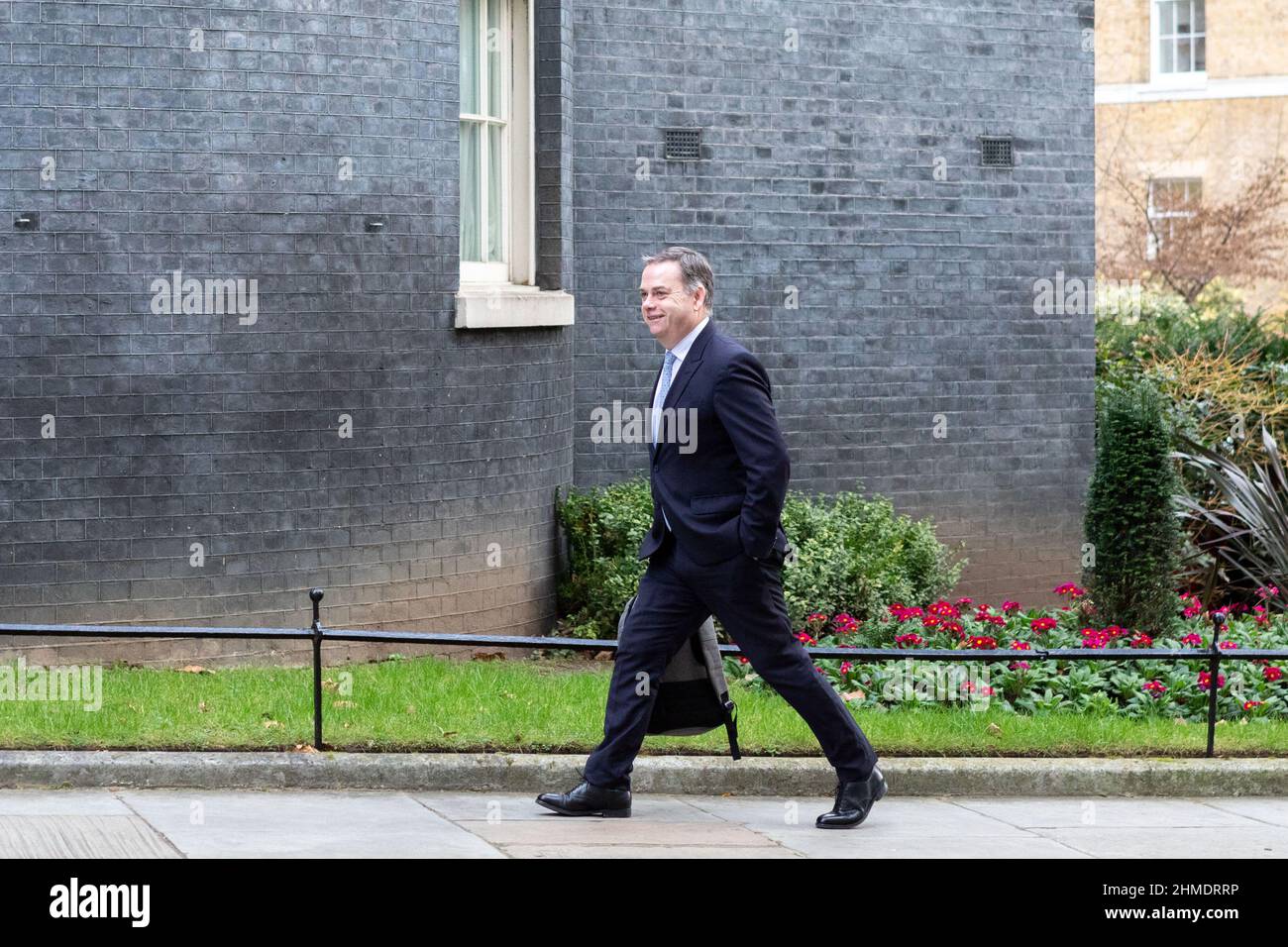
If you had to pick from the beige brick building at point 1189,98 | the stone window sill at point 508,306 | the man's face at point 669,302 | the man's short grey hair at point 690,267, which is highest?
the beige brick building at point 1189,98

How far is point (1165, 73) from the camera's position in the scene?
100 ft

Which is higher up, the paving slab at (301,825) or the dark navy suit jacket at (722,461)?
the dark navy suit jacket at (722,461)

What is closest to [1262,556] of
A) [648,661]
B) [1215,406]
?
[1215,406]

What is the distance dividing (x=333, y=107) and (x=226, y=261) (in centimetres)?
112

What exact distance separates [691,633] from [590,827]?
0.83 meters

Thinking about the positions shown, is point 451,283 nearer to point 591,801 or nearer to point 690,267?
point 690,267

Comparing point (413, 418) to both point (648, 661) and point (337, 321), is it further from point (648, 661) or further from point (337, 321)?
point (648, 661)

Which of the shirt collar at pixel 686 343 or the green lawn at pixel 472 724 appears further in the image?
the green lawn at pixel 472 724

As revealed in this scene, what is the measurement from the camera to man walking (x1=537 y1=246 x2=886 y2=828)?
6.51m

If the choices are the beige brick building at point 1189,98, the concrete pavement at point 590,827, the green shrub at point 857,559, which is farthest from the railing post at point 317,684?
the beige brick building at point 1189,98

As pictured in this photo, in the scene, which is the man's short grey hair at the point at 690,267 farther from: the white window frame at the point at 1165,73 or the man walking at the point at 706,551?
the white window frame at the point at 1165,73

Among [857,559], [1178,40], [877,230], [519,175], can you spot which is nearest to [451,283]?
[519,175]

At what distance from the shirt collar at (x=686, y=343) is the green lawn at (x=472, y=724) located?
187cm

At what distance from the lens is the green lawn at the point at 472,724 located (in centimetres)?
761
